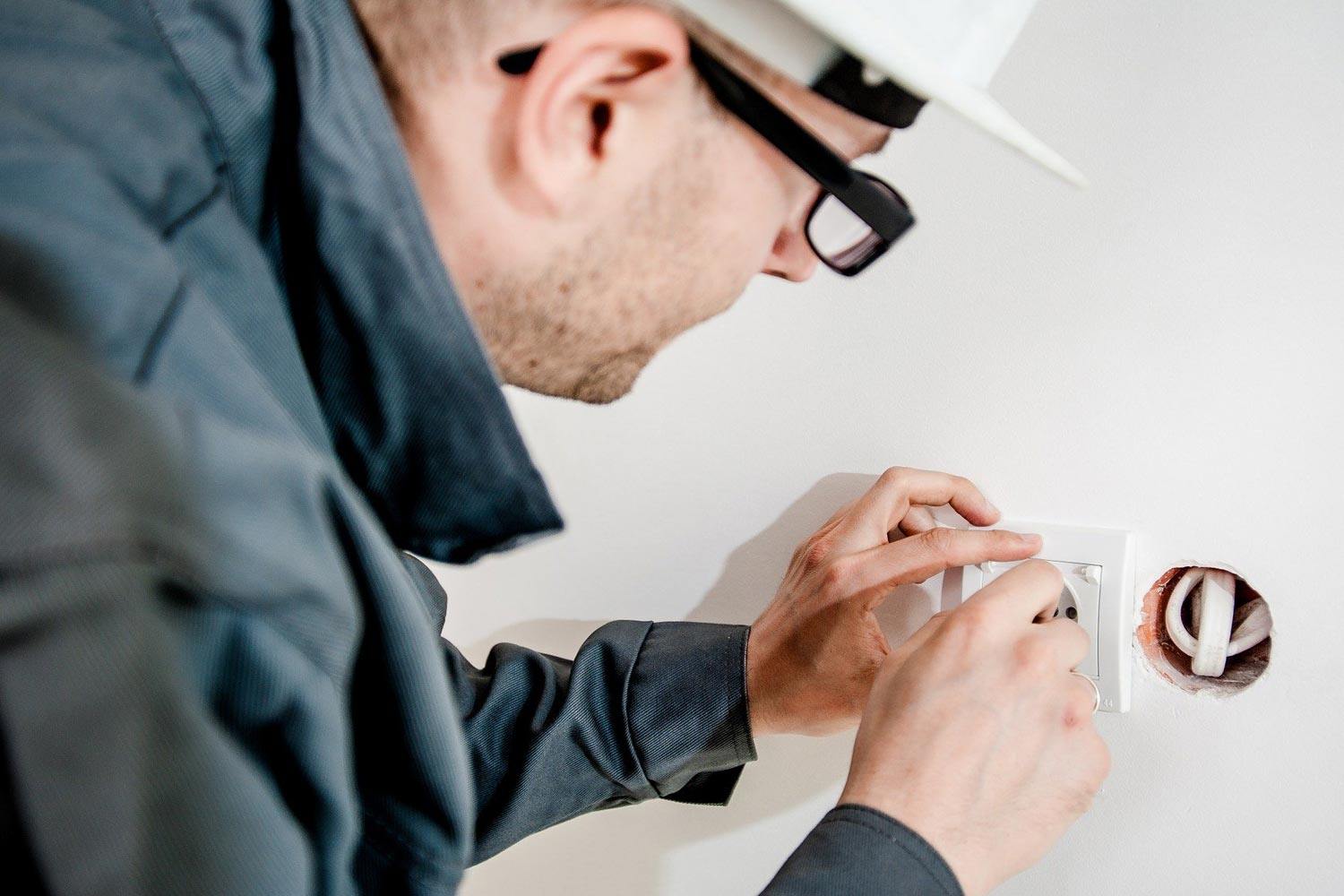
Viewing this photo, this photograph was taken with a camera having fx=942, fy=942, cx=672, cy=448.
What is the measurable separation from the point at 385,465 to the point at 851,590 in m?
0.36

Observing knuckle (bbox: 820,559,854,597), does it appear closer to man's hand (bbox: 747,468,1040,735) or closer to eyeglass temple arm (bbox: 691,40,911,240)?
man's hand (bbox: 747,468,1040,735)

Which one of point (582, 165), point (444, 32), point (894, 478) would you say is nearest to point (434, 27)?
point (444, 32)

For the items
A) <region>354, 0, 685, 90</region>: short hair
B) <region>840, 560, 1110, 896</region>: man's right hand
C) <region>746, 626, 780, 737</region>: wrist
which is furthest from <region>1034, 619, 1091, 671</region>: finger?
<region>354, 0, 685, 90</region>: short hair

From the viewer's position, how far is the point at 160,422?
1.17 ft

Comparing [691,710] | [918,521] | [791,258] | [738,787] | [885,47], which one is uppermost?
[885,47]

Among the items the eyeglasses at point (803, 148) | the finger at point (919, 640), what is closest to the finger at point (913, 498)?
the finger at point (919, 640)

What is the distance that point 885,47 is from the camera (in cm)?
50

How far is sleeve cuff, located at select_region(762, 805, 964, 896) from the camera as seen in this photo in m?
0.58

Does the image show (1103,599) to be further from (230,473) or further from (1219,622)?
(230,473)

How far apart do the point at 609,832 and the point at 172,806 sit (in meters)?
0.68

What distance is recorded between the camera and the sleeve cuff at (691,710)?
80cm

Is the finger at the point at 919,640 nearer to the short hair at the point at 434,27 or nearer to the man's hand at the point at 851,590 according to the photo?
the man's hand at the point at 851,590

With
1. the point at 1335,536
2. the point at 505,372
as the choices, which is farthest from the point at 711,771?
the point at 1335,536

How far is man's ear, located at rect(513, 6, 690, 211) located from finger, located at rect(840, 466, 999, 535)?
0.35 m
